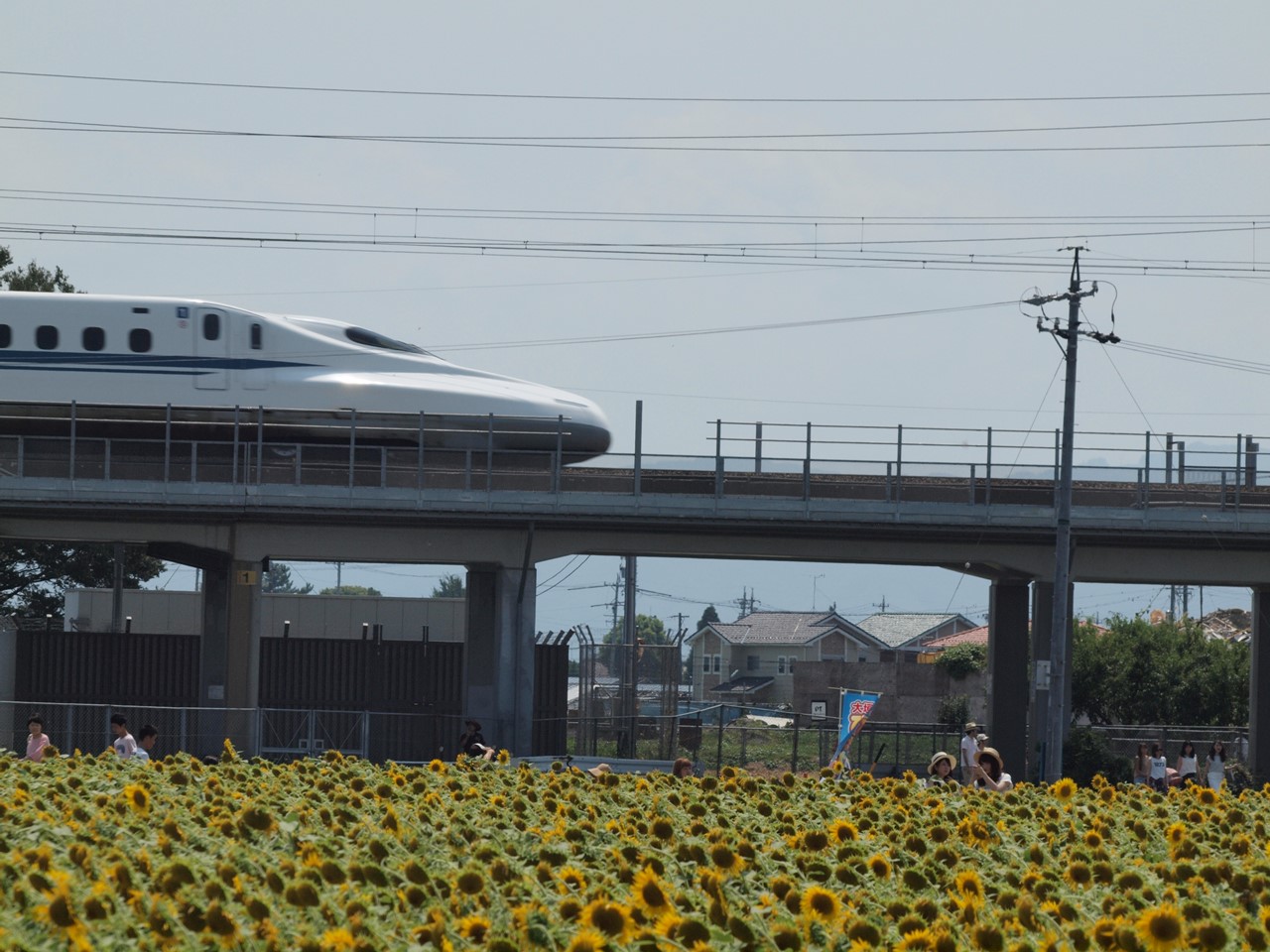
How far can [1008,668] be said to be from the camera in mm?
38344

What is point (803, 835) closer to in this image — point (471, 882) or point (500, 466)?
point (471, 882)

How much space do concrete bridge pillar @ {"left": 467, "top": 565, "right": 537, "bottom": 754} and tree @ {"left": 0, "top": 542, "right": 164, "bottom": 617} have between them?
26771 mm

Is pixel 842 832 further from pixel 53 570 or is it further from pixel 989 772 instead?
pixel 53 570

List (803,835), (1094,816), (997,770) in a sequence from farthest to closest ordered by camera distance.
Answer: (997,770) → (1094,816) → (803,835)

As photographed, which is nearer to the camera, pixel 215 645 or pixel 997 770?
pixel 997 770

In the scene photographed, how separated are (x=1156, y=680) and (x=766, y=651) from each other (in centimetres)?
8196

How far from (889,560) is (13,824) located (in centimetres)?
3045

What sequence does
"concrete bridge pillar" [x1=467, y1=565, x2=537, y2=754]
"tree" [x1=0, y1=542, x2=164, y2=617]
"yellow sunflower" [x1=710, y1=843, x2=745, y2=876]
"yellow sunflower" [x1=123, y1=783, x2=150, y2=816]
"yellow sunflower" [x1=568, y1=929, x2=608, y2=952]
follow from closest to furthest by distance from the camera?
"yellow sunflower" [x1=568, y1=929, x2=608, y2=952], "yellow sunflower" [x1=710, y1=843, x2=745, y2=876], "yellow sunflower" [x1=123, y1=783, x2=150, y2=816], "concrete bridge pillar" [x1=467, y1=565, x2=537, y2=754], "tree" [x1=0, y1=542, x2=164, y2=617]

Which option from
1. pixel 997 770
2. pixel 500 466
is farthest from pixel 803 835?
pixel 500 466

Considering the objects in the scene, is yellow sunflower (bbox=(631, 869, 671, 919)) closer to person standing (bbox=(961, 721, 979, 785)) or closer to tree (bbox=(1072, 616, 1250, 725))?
person standing (bbox=(961, 721, 979, 785))

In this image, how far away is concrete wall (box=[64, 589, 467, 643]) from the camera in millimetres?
53000

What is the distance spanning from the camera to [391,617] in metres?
53.2

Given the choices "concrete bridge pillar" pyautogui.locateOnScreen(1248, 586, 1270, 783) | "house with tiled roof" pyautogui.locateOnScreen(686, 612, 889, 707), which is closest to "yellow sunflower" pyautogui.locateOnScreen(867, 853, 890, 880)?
"concrete bridge pillar" pyautogui.locateOnScreen(1248, 586, 1270, 783)

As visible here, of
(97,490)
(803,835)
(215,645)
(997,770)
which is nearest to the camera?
(803,835)
